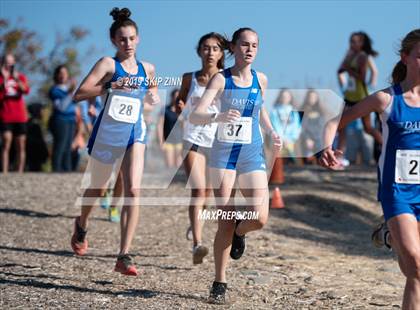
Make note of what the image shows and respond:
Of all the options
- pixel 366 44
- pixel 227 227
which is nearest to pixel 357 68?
pixel 366 44

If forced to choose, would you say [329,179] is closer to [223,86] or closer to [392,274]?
[392,274]

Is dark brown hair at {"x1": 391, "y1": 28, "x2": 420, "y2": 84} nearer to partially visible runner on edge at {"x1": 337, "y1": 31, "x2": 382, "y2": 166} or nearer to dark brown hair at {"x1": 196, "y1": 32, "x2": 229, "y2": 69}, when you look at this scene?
dark brown hair at {"x1": 196, "y1": 32, "x2": 229, "y2": 69}

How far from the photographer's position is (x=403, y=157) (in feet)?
15.2

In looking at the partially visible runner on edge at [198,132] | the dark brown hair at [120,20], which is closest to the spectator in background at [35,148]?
the partially visible runner on edge at [198,132]

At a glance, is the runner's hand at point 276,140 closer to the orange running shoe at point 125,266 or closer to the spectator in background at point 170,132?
the orange running shoe at point 125,266

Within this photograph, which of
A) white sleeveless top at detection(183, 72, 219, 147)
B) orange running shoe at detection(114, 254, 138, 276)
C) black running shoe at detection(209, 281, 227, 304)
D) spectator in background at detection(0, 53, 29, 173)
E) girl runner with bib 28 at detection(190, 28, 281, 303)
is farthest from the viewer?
spectator in background at detection(0, 53, 29, 173)

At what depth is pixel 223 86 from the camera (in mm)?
6031

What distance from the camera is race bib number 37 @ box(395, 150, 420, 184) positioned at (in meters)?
4.59

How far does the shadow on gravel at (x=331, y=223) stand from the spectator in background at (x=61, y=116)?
14.2 ft

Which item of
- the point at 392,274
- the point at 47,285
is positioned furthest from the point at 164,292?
the point at 392,274

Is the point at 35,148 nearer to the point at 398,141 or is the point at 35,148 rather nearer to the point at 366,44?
the point at 366,44

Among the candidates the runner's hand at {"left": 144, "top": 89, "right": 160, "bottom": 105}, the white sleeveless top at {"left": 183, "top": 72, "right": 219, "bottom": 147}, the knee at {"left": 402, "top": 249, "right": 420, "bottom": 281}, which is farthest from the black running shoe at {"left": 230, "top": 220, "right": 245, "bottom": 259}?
the knee at {"left": 402, "top": 249, "right": 420, "bottom": 281}

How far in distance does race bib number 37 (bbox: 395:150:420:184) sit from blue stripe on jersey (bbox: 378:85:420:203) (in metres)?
0.02

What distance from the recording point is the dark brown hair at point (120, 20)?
682 centimetres
